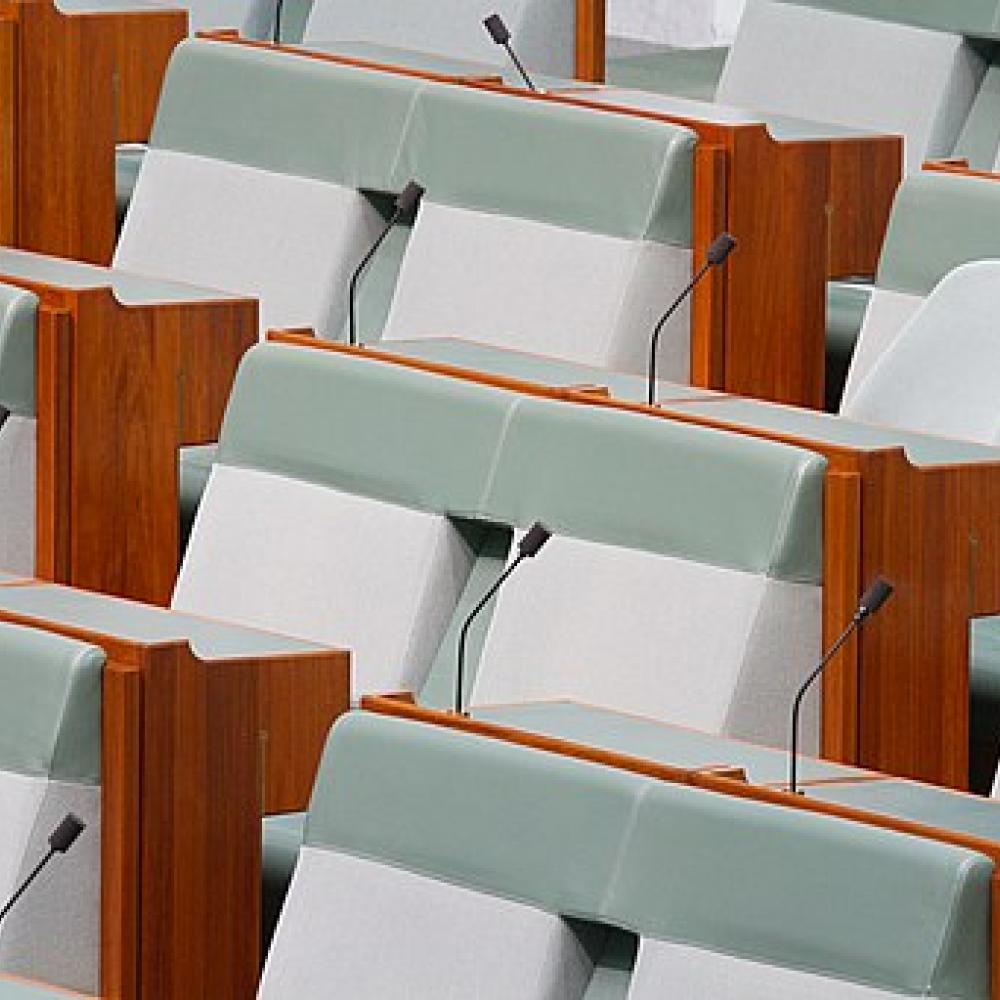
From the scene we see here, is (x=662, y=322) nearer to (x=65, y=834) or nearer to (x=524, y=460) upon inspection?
(x=524, y=460)

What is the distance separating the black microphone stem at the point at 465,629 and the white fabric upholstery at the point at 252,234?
0.26 meters

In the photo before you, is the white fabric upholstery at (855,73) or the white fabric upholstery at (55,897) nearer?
the white fabric upholstery at (55,897)

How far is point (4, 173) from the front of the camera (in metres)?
1.50

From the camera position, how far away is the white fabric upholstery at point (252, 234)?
1404mm

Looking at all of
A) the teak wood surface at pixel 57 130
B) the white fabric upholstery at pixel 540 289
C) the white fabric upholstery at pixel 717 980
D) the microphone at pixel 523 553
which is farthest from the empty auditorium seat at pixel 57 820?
the teak wood surface at pixel 57 130

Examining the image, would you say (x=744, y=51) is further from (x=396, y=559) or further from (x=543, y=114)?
(x=396, y=559)

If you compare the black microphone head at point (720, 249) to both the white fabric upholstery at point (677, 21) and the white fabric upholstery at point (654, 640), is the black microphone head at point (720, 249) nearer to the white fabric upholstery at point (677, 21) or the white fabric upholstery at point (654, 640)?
the white fabric upholstery at point (654, 640)

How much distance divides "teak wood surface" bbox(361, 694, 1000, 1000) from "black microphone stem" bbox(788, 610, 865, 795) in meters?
0.01

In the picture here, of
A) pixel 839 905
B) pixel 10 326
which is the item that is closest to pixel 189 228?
pixel 10 326

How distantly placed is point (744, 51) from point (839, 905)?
2.40ft

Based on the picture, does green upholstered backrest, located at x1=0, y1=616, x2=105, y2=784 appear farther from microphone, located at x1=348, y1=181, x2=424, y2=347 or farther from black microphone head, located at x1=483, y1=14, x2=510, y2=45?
black microphone head, located at x1=483, y1=14, x2=510, y2=45

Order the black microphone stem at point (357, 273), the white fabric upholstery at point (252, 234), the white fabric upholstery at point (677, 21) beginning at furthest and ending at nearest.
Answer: the white fabric upholstery at point (677, 21), the white fabric upholstery at point (252, 234), the black microphone stem at point (357, 273)

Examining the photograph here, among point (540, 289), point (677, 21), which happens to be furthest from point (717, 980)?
point (677, 21)

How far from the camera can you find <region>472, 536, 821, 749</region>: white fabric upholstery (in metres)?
1.09
